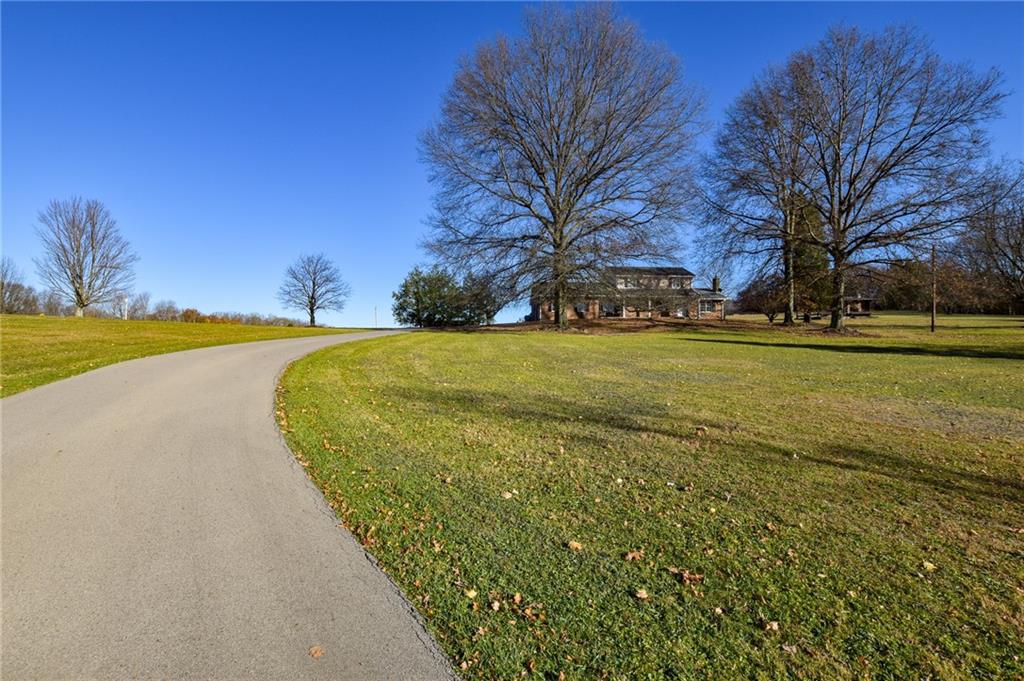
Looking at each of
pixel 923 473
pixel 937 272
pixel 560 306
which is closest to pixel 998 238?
pixel 937 272

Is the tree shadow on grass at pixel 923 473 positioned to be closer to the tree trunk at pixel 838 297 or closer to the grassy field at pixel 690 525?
the grassy field at pixel 690 525

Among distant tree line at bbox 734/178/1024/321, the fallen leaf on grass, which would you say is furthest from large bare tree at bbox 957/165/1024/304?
the fallen leaf on grass

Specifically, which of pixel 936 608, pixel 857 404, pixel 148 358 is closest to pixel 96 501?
pixel 936 608

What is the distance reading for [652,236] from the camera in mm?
32562

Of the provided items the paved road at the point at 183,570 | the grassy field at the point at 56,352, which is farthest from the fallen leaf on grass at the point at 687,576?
the grassy field at the point at 56,352

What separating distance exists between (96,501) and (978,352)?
26292mm

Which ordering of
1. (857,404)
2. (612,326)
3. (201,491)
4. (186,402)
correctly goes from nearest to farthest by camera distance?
(201,491) → (186,402) → (857,404) → (612,326)

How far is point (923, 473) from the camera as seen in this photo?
5.59 m

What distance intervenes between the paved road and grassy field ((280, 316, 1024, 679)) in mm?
320

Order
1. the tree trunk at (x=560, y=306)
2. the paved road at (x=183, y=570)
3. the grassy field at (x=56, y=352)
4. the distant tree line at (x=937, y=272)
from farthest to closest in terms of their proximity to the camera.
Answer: the tree trunk at (x=560, y=306) < the distant tree line at (x=937, y=272) < the grassy field at (x=56, y=352) < the paved road at (x=183, y=570)

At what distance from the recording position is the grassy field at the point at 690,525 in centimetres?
276

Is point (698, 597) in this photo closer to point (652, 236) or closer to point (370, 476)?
point (370, 476)

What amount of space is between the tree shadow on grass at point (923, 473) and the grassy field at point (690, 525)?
0.12 ft

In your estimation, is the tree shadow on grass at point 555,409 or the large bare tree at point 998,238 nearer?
the tree shadow on grass at point 555,409
